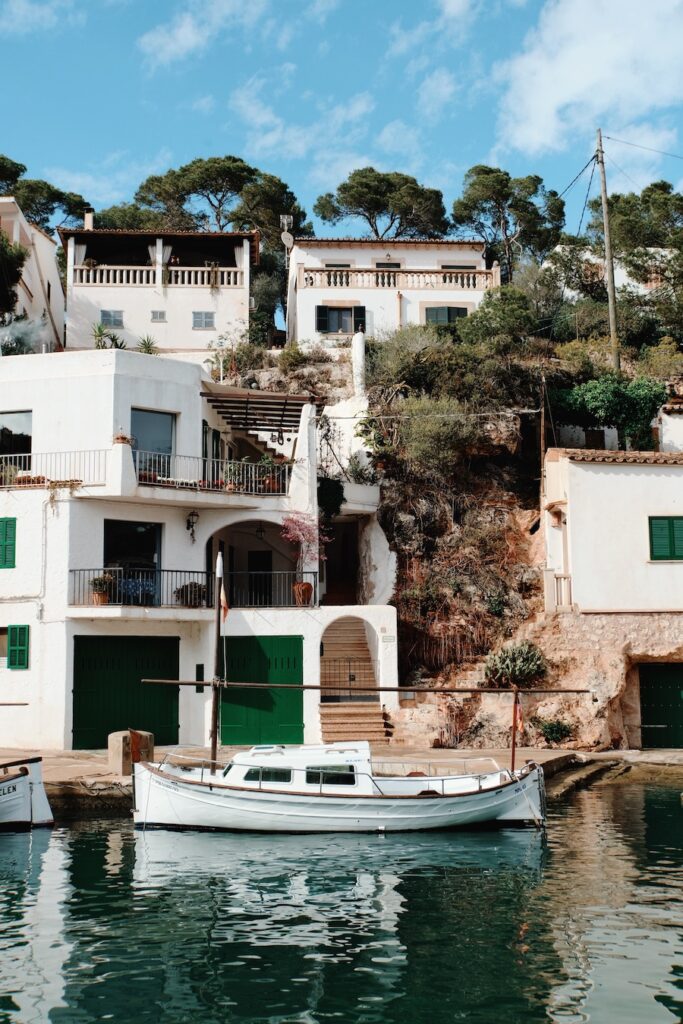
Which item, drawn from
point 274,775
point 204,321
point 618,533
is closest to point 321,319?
point 204,321

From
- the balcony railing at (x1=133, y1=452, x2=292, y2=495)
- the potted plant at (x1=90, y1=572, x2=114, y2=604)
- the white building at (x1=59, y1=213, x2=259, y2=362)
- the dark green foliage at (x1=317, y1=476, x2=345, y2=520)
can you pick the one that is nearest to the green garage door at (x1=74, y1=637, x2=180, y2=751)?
the potted plant at (x1=90, y1=572, x2=114, y2=604)

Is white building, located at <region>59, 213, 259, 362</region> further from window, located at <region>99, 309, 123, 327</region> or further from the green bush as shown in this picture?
the green bush

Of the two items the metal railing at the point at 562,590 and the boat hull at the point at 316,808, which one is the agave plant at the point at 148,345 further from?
the boat hull at the point at 316,808

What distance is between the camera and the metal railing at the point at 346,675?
31297mm

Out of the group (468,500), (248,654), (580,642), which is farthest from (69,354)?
(580,642)

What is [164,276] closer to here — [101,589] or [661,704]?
[101,589]

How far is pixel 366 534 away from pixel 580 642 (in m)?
8.90

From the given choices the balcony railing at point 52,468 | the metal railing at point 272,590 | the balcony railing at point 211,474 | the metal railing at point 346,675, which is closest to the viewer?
the balcony railing at point 52,468

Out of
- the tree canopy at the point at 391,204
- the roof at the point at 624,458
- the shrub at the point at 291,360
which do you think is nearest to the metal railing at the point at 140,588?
the roof at the point at 624,458

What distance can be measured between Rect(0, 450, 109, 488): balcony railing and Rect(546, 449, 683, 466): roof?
14342 mm

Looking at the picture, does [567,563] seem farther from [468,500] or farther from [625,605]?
[468,500]

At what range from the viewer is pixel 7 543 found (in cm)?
2941

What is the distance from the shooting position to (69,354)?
3036 centimetres

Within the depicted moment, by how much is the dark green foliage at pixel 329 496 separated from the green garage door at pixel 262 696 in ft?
18.2
